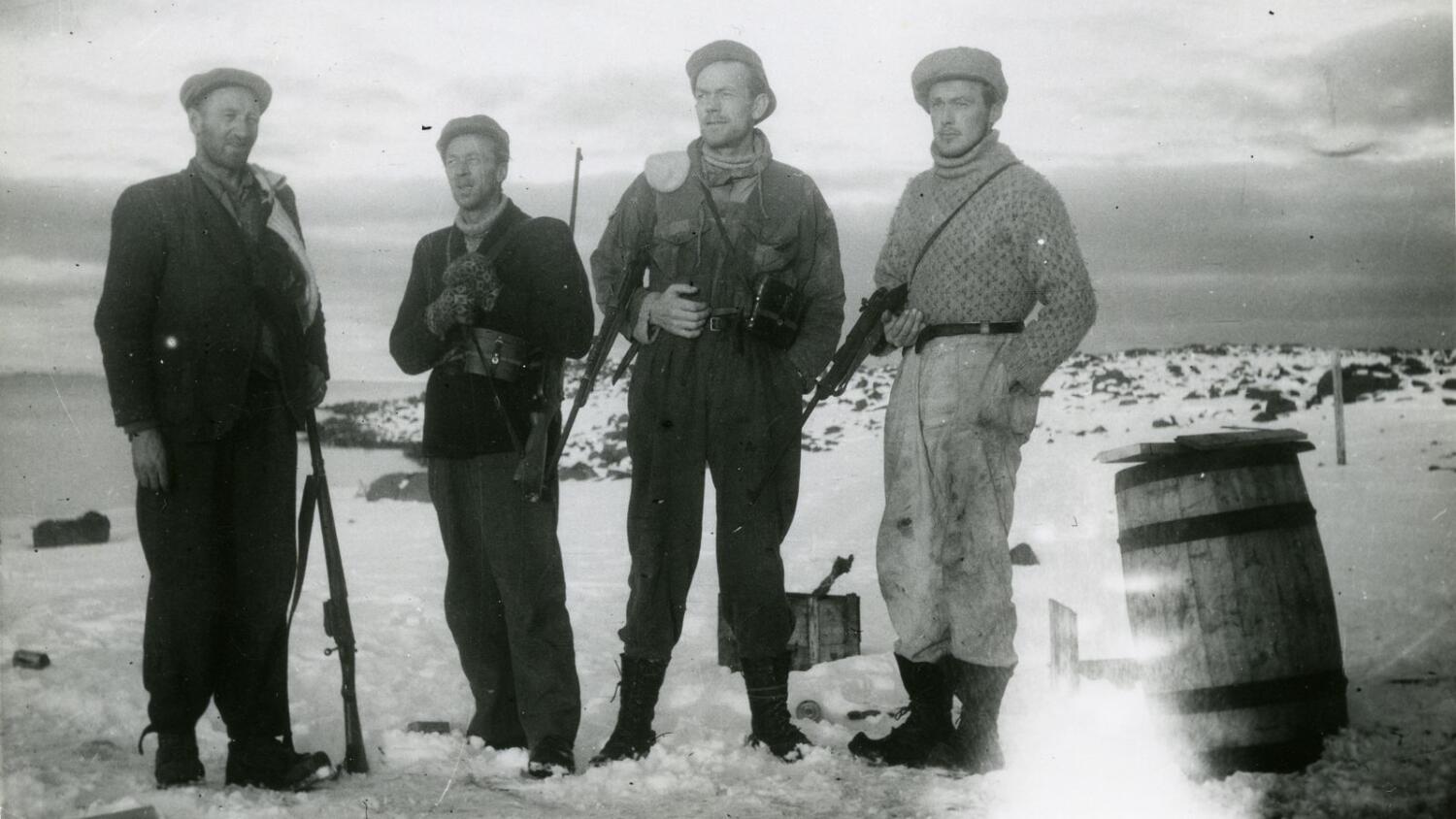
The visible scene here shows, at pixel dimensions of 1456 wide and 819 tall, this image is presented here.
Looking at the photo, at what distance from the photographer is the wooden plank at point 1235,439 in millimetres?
3379

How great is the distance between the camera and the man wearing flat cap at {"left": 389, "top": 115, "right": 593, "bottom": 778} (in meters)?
3.71

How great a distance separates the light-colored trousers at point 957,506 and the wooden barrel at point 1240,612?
427 mm

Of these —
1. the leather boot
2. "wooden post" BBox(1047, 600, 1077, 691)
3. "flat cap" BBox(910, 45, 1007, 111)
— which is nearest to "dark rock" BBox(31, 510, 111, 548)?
the leather boot

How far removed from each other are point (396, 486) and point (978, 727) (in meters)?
7.02

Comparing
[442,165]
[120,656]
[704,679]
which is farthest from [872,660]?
[120,656]

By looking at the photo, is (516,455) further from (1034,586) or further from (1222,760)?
(1034,586)

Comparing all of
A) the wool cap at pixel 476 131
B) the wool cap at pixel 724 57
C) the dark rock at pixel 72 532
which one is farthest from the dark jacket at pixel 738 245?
the dark rock at pixel 72 532

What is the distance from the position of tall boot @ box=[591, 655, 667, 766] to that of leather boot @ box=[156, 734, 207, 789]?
117 cm

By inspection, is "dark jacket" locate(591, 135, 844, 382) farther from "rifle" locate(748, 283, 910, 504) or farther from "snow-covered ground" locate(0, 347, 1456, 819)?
"snow-covered ground" locate(0, 347, 1456, 819)

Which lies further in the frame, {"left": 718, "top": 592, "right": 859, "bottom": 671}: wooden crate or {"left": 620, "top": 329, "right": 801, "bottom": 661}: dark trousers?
{"left": 718, "top": 592, "right": 859, "bottom": 671}: wooden crate

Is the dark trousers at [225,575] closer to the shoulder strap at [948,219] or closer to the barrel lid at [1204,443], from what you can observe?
the shoulder strap at [948,219]

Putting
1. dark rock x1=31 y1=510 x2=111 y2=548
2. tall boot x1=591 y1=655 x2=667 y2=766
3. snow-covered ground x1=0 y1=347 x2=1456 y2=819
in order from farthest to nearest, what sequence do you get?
dark rock x1=31 y1=510 x2=111 y2=548
tall boot x1=591 y1=655 x2=667 y2=766
snow-covered ground x1=0 y1=347 x2=1456 y2=819

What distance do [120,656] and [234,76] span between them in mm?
2359

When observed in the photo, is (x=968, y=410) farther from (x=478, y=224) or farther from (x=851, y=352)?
(x=478, y=224)
